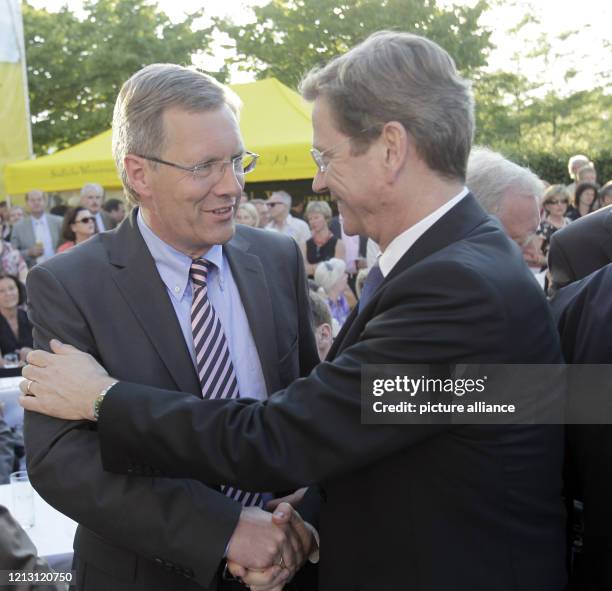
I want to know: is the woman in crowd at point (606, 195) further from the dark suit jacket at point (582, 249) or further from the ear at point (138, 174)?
the ear at point (138, 174)

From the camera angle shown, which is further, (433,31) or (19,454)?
(433,31)

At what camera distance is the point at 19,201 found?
16266 millimetres

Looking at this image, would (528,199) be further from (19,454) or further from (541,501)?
(19,454)

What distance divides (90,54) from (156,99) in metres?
23.4

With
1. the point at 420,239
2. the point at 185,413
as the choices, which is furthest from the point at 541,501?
the point at 185,413

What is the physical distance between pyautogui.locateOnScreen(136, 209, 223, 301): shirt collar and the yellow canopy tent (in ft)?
30.7

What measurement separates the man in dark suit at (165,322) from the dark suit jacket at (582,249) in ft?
6.01

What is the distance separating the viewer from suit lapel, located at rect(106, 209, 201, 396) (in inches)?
90.8

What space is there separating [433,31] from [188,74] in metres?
23.4

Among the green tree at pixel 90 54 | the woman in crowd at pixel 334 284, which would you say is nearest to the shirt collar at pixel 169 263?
the woman in crowd at pixel 334 284

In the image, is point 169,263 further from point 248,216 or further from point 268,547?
point 248,216

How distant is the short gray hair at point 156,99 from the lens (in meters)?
2.38

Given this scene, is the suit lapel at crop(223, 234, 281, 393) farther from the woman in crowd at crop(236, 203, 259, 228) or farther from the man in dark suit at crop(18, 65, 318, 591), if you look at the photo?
the woman in crowd at crop(236, 203, 259, 228)

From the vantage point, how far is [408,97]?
1.94m
